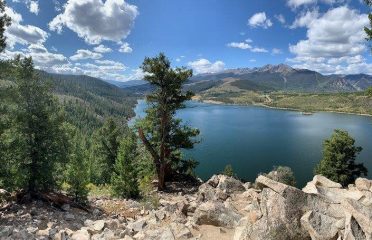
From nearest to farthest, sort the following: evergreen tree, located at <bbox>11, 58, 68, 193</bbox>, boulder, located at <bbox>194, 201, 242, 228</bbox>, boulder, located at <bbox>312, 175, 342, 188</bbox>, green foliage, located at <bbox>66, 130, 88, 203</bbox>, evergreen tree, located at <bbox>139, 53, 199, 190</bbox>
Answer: boulder, located at <bbox>194, 201, 242, 228</bbox> → boulder, located at <bbox>312, 175, 342, 188</bbox> → evergreen tree, located at <bbox>11, 58, 68, 193</bbox> → green foliage, located at <bbox>66, 130, 88, 203</bbox> → evergreen tree, located at <bbox>139, 53, 199, 190</bbox>

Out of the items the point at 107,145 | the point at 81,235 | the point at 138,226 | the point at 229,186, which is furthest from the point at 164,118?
the point at 107,145

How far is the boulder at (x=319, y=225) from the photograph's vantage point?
1268cm

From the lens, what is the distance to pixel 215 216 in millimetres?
17141

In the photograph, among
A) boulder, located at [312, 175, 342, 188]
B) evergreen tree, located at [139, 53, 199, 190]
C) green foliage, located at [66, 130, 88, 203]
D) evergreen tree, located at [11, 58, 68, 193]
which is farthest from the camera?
evergreen tree, located at [139, 53, 199, 190]

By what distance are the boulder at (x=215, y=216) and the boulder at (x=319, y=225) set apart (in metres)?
4.54

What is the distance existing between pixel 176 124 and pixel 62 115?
11933 millimetres

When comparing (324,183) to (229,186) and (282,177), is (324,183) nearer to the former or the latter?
(229,186)

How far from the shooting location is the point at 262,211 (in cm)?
1463

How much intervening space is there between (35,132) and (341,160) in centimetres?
4061

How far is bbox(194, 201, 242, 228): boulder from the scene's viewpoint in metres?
17.0

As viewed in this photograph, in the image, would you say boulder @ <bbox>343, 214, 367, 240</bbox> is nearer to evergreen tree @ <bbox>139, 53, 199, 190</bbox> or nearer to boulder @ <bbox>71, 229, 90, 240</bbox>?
boulder @ <bbox>71, 229, 90, 240</bbox>

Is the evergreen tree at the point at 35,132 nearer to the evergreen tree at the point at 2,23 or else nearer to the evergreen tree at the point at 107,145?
the evergreen tree at the point at 2,23

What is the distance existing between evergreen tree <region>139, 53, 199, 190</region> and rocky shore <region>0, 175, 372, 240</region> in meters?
9.09

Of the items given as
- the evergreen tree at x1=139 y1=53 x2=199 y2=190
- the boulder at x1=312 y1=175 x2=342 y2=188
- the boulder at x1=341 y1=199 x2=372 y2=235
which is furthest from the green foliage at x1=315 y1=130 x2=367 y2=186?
the boulder at x1=341 y1=199 x2=372 y2=235
